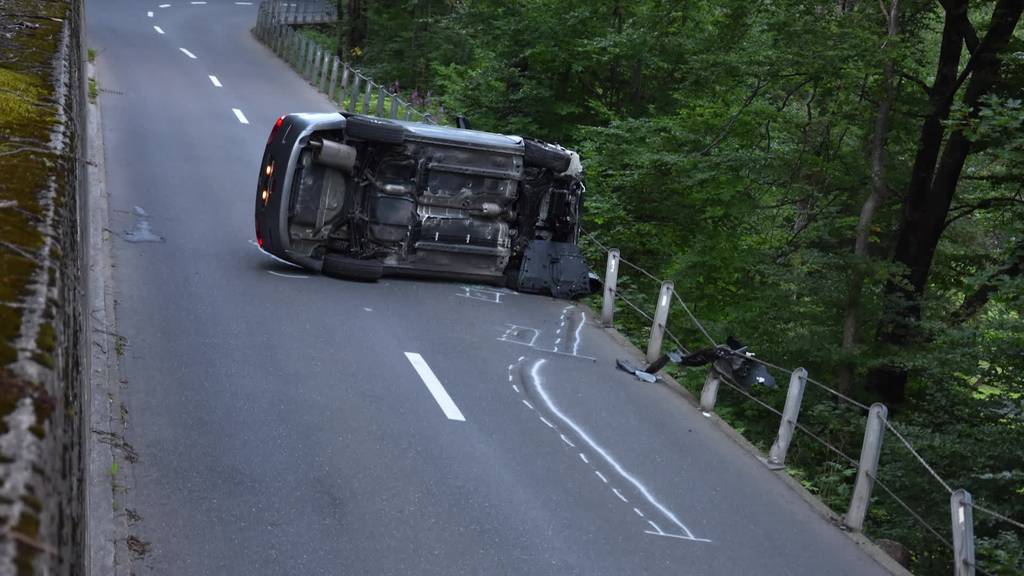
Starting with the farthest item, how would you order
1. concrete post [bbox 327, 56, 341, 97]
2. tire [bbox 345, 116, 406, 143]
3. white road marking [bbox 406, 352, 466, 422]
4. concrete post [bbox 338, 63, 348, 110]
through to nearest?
1. concrete post [bbox 327, 56, 341, 97]
2. concrete post [bbox 338, 63, 348, 110]
3. tire [bbox 345, 116, 406, 143]
4. white road marking [bbox 406, 352, 466, 422]

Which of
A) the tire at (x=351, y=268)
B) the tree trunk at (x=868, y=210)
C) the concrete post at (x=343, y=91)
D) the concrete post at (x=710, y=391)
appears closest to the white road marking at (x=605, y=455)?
the concrete post at (x=710, y=391)

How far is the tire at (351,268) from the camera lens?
51.4 feet

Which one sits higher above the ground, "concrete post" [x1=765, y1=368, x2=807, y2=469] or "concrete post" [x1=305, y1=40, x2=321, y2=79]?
"concrete post" [x1=305, y1=40, x2=321, y2=79]

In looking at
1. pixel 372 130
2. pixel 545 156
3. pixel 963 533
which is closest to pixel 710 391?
pixel 963 533

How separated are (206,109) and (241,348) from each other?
19010mm

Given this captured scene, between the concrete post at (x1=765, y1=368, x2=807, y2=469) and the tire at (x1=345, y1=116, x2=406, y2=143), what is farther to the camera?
the tire at (x1=345, y1=116, x2=406, y2=143)

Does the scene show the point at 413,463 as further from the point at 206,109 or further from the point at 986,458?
the point at 206,109

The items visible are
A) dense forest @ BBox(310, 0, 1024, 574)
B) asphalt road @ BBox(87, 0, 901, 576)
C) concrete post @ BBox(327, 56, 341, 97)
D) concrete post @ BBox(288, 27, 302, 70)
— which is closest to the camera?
asphalt road @ BBox(87, 0, 901, 576)

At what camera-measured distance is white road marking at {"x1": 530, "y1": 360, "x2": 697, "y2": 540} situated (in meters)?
9.57

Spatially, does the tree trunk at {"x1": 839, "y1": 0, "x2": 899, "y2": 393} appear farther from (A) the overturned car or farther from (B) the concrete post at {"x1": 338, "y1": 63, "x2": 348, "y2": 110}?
(B) the concrete post at {"x1": 338, "y1": 63, "x2": 348, "y2": 110}

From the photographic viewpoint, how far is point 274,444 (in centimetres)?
948

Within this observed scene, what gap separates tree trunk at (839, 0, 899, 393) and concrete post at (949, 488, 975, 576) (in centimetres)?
778

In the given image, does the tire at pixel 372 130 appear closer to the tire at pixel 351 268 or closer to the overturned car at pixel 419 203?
the overturned car at pixel 419 203

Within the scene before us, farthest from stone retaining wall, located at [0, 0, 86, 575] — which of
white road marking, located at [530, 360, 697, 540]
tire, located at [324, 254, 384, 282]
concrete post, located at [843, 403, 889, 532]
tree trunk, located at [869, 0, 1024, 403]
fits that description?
tree trunk, located at [869, 0, 1024, 403]
